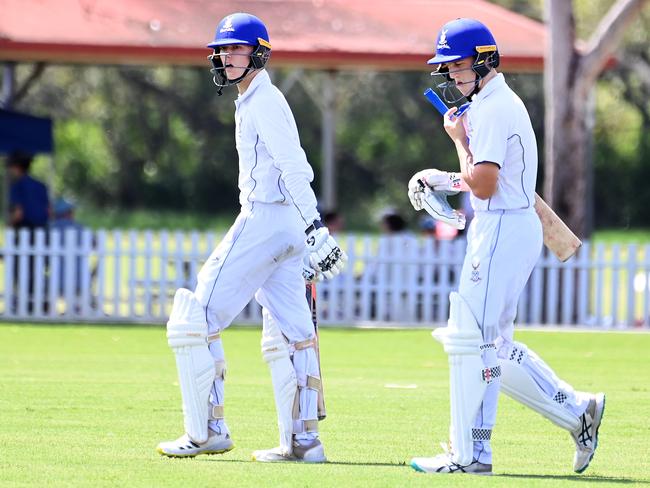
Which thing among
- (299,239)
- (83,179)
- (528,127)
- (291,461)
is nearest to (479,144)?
(528,127)

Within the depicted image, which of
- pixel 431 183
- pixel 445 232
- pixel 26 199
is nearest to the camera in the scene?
pixel 431 183

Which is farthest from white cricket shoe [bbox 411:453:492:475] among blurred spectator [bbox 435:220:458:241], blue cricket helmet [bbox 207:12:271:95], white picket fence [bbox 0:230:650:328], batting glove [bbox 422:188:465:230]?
blurred spectator [bbox 435:220:458:241]

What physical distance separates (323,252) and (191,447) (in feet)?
3.91

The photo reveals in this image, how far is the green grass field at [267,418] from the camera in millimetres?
6988

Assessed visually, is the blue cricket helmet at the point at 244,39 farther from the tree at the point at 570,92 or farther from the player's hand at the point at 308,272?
the tree at the point at 570,92

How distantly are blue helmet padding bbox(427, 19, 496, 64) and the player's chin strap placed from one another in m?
1.65

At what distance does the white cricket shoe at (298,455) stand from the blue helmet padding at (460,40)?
6.67 feet

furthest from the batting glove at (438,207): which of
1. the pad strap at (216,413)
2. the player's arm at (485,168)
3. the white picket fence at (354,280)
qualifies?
the white picket fence at (354,280)

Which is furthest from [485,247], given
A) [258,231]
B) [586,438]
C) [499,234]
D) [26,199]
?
[26,199]

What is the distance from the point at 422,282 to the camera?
17703 mm

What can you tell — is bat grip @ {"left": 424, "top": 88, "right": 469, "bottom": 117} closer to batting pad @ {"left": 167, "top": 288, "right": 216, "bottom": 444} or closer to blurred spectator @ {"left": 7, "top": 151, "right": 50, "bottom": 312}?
batting pad @ {"left": 167, "top": 288, "right": 216, "bottom": 444}

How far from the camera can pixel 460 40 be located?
23.3 feet

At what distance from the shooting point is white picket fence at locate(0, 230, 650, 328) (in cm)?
1744

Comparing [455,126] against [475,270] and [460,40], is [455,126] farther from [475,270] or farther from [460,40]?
[475,270]
